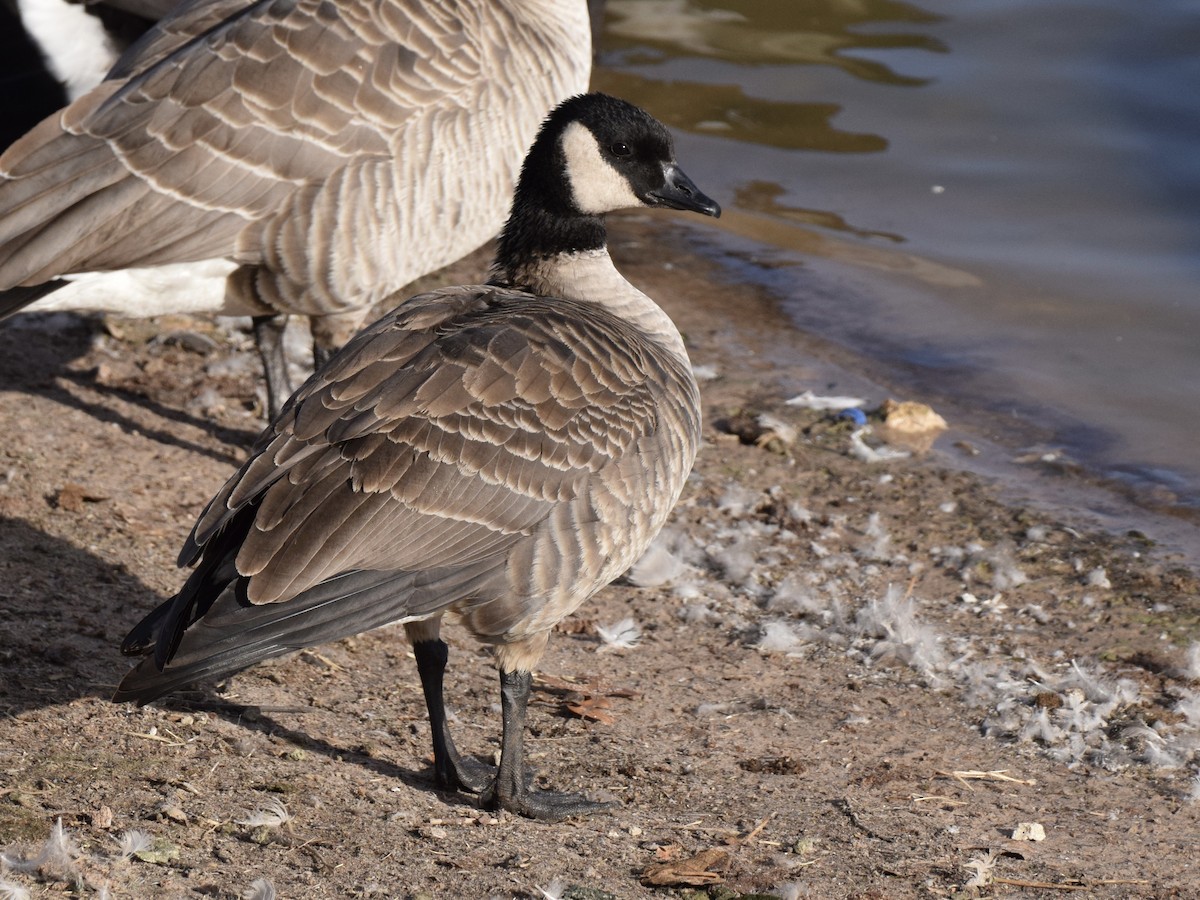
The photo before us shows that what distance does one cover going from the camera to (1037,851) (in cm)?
420

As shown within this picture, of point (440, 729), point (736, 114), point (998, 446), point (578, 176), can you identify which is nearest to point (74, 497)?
point (440, 729)

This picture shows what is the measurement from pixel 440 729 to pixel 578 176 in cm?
191

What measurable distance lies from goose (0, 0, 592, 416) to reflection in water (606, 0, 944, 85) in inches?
292

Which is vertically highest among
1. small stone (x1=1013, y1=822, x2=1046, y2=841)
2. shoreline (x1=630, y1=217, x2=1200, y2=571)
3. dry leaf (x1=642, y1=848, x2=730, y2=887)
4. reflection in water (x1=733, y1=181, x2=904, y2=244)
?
dry leaf (x1=642, y1=848, x2=730, y2=887)

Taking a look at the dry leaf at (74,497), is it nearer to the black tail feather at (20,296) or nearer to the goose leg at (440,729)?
the black tail feather at (20,296)

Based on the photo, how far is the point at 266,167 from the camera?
5.90 meters

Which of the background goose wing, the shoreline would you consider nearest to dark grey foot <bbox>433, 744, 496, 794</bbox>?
the background goose wing

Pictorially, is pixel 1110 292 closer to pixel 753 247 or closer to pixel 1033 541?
pixel 753 247

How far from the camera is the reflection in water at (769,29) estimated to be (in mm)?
13211

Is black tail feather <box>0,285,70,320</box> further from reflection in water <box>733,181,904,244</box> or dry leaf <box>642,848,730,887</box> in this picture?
reflection in water <box>733,181,904,244</box>

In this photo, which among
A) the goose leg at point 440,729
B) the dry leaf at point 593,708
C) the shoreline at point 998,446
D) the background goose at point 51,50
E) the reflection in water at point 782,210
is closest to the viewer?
the goose leg at point 440,729

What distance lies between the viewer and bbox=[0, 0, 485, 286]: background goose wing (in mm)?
5777

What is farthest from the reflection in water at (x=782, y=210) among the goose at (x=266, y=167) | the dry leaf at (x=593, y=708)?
the dry leaf at (x=593, y=708)

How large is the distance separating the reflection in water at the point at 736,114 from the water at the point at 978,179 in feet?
0.08
